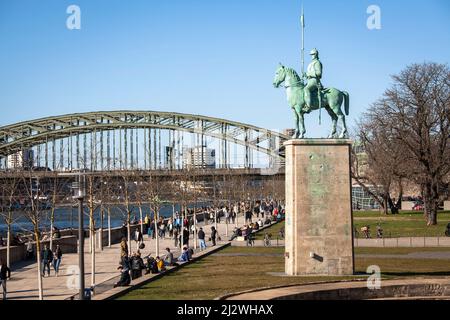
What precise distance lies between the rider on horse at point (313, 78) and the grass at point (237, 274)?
255 inches

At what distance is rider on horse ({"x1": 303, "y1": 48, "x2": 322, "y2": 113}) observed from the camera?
28406 millimetres

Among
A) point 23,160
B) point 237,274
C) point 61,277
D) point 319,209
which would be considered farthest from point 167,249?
point 319,209

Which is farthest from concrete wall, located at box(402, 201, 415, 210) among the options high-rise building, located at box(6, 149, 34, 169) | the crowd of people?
high-rise building, located at box(6, 149, 34, 169)

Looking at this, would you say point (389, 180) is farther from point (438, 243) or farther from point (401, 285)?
point (401, 285)

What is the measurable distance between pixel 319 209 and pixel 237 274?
4197 millimetres

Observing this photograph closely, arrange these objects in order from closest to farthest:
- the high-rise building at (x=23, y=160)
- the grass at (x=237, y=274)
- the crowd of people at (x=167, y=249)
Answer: the grass at (x=237, y=274) < the crowd of people at (x=167, y=249) < the high-rise building at (x=23, y=160)

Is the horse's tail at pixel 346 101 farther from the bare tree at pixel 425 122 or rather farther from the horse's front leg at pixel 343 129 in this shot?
the bare tree at pixel 425 122

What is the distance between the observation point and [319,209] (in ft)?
90.1

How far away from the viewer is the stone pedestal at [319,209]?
90.1 ft

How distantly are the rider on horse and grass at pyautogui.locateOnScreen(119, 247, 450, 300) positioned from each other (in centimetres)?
647

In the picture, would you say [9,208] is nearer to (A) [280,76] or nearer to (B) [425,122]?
(A) [280,76]

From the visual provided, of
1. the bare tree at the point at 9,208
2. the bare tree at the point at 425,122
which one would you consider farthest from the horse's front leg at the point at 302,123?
the bare tree at the point at 425,122

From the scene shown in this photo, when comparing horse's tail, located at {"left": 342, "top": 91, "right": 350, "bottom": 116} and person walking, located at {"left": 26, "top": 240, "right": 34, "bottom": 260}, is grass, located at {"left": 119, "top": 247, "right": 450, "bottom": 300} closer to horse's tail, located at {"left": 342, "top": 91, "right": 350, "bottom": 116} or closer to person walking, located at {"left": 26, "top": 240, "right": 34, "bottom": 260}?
horse's tail, located at {"left": 342, "top": 91, "right": 350, "bottom": 116}
